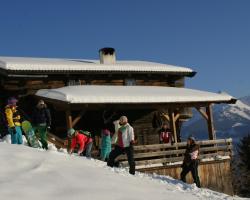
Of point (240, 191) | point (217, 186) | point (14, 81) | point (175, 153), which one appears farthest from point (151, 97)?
point (240, 191)

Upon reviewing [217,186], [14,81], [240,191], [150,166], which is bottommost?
[240,191]

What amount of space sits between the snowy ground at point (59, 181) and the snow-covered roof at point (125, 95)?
6229 millimetres

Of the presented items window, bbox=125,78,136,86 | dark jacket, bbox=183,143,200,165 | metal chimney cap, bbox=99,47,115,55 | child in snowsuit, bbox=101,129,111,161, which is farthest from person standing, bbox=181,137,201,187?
metal chimney cap, bbox=99,47,115,55

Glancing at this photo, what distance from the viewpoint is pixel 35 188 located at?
687 cm

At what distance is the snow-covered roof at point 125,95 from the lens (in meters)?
16.1

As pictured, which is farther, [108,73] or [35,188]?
[108,73]

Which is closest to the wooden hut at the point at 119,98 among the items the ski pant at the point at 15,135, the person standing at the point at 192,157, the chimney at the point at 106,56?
the chimney at the point at 106,56

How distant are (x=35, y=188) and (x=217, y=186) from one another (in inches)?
476

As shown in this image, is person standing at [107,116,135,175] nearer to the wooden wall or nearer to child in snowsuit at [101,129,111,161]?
child in snowsuit at [101,129,111,161]

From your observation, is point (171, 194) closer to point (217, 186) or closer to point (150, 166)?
point (150, 166)

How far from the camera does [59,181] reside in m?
7.44

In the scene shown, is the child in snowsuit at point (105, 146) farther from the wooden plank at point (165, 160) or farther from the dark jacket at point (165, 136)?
the dark jacket at point (165, 136)

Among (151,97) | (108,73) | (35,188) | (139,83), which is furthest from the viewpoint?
(139,83)

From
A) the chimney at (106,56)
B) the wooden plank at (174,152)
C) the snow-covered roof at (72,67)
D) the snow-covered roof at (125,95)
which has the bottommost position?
the wooden plank at (174,152)
